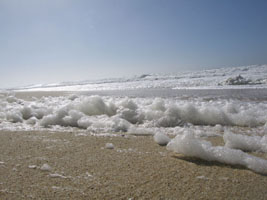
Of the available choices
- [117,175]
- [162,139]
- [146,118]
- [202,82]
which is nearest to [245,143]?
[162,139]

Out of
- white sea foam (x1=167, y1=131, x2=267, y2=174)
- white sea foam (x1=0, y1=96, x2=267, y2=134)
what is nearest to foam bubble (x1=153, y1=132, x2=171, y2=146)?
white sea foam (x1=167, y1=131, x2=267, y2=174)

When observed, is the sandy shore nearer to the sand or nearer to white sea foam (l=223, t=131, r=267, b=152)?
the sand

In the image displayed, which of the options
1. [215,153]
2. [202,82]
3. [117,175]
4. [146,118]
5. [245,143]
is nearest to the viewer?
[117,175]

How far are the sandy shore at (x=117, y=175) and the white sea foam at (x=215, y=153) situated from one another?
2.2 inches

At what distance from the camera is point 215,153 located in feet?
5.41

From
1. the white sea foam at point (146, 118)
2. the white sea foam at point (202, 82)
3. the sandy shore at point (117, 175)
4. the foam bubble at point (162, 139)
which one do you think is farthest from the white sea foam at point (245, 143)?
the white sea foam at point (202, 82)

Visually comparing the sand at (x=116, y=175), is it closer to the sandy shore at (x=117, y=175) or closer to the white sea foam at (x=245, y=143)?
the sandy shore at (x=117, y=175)

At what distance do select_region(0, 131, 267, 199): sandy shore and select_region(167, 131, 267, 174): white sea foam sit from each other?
55 millimetres

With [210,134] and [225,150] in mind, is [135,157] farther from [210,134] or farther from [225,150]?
[210,134]

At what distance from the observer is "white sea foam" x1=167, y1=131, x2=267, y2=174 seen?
1496 millimetres

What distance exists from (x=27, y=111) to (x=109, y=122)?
174 cm

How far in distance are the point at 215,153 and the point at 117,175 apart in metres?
0.80

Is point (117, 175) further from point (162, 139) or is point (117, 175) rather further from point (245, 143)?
point (245, 143)

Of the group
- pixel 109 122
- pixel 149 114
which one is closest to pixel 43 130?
pixel 109 122
